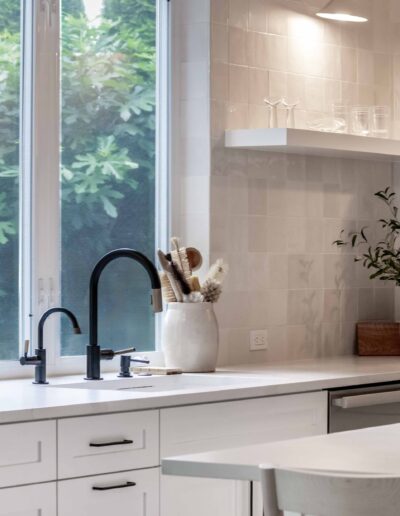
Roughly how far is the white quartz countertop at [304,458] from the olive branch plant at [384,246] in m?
2.07

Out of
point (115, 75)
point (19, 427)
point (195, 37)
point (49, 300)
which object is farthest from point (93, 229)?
point (19, 427)

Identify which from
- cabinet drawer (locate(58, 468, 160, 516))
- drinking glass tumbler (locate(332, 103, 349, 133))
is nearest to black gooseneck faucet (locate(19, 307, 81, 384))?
cabinet drawer (locate(58, 468, 160, 516))

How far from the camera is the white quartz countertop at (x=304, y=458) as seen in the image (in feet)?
7.51

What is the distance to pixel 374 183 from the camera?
491 centimetres

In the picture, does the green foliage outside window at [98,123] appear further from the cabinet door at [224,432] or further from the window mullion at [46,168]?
the cabinet door at [224,432]

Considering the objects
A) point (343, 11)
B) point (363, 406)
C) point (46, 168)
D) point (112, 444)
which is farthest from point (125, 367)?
point (343, 11)

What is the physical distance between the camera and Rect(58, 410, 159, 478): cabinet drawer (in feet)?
10.3

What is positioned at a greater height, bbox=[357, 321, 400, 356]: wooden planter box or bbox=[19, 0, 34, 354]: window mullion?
bbox=[19, 0, 34, 354]: window mullion

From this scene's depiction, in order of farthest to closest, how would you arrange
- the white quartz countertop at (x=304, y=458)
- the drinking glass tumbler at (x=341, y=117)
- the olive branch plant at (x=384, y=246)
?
the olive branch plant at (x=384, y=246) → the drinking glass tumbler at (x=341, y=117) → the white quartz countertop at (x=304, y=458)

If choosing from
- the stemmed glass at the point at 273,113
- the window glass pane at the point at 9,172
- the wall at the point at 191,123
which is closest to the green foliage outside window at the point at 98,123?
the window glass pane at the point at 9,172

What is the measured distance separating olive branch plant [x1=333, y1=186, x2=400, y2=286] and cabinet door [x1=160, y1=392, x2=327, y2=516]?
1.02 m

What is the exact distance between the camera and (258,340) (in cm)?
443

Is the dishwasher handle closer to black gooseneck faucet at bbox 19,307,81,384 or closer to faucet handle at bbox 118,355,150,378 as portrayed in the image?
faucet handle at bbox 118,355,150,378

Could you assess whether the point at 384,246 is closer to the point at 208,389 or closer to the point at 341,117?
the point at 341,117
